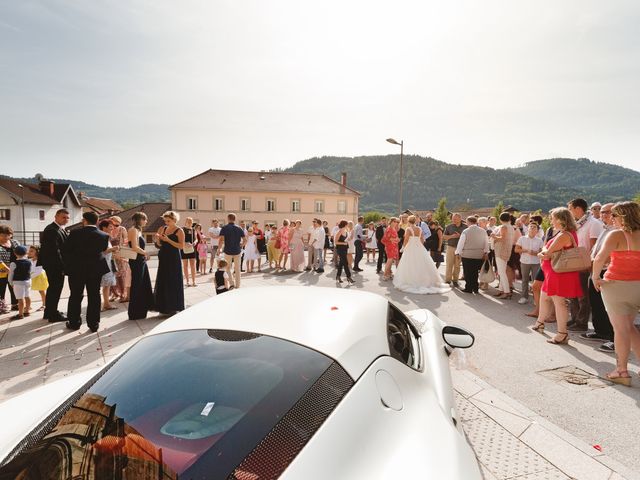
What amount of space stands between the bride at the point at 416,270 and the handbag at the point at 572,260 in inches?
162

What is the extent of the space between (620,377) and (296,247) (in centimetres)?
1038

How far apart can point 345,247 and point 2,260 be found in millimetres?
7873

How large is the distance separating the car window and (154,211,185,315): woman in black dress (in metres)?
5.10

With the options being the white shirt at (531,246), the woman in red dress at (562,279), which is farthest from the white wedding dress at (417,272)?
the woman in red dress at (562,279)

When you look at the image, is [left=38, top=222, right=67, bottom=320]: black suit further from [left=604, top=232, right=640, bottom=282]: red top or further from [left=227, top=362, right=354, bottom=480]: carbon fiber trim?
[left=604, top=232, right=640, bottom=282]: red top

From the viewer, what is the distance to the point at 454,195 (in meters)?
171

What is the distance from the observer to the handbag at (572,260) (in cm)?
538

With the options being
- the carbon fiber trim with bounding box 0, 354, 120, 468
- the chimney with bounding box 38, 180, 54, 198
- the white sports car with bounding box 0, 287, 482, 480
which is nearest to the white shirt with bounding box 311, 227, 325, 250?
the white sports car with bounding box 0, 287, 482, 480

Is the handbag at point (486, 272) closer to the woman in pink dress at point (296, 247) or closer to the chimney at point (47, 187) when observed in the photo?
the woman in pink dress at point (296, 247)

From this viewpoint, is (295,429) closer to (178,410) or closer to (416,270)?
(178,410)

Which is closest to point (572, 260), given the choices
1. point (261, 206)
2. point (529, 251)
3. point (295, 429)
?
point (529, 251)

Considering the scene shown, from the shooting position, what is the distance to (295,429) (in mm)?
1327

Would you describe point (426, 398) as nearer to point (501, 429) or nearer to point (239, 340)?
point (239, 340)

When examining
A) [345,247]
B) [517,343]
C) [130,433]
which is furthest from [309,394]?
[345,247]
